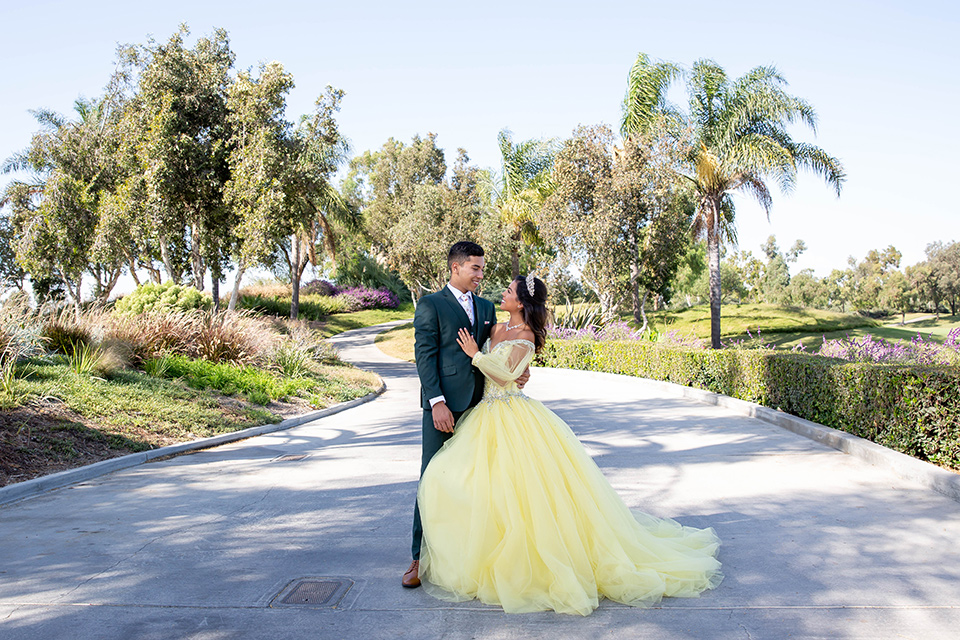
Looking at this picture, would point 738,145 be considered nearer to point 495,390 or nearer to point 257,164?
point 257,164

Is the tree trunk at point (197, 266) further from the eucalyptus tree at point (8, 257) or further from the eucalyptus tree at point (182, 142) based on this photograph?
the eucalyptus tree at point (8, 257)

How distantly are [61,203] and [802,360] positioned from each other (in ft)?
99.1

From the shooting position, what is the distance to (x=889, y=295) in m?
60.1

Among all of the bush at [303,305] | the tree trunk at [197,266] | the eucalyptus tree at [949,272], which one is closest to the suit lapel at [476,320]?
the tree trunk at [197,266]

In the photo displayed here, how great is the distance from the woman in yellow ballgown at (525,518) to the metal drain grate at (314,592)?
0.51m

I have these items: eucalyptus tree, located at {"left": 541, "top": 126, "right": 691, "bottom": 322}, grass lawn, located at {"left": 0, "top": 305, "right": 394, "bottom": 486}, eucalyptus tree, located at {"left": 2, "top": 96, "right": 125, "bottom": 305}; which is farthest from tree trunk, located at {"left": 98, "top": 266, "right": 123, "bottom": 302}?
grass lawn, located at {"left": 0, "top": 305, "right": 394, "bottom": 486}

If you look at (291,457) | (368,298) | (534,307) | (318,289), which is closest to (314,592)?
(534,307)

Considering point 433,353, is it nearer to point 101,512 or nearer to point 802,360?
point 101,512

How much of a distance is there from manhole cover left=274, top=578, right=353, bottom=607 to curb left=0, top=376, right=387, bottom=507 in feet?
12.4

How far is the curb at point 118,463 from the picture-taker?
620 cm

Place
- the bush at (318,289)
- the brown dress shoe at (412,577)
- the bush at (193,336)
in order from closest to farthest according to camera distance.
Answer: the brown dress shoe at (412,577) → the bush at (193,336) → the bush at (318,289)

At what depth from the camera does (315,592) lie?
12.6 ft

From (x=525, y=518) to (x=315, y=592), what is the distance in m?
1.32

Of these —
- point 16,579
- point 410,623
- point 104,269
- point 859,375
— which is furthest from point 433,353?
point 104,269
